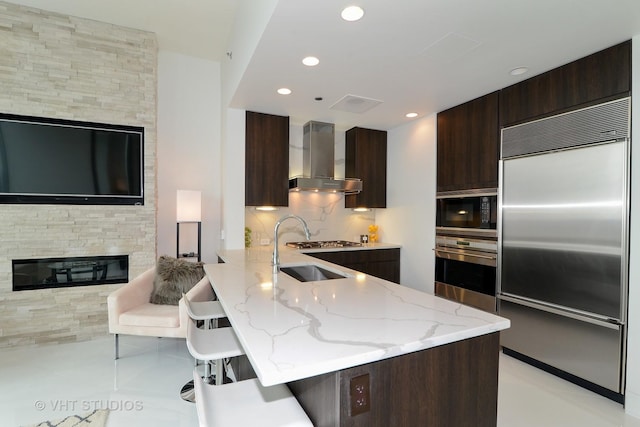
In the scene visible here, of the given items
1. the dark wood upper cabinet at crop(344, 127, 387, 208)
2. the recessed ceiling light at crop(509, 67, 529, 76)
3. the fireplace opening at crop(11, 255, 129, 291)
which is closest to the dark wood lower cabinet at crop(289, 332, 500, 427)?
the recessed ceiling light at crop(509, 67, 529, 76)

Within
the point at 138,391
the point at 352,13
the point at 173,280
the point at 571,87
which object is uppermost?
the point at 352,13

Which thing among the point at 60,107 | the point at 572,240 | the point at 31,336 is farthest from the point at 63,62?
the point at 572,240

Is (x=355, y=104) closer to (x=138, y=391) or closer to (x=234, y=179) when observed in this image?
(x=234, y=179)

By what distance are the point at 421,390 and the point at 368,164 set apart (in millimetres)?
3634

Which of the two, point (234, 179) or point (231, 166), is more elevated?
point (231, 166)

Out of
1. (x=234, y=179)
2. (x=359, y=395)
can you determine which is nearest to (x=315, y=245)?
(x=234, y=179)

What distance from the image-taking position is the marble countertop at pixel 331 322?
96cm

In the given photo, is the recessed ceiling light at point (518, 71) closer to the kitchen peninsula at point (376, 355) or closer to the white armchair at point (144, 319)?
the kitchen peninsula at point (376, 355)

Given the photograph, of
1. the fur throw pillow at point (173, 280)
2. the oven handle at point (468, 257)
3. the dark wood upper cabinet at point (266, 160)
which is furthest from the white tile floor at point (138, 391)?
the dark wood upper cabinet at point (266, 160)

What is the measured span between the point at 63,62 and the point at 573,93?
4.61 metres

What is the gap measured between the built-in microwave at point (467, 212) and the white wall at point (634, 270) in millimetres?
1003

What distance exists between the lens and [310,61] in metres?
2.44

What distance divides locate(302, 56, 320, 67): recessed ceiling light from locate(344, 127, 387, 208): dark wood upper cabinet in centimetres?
201

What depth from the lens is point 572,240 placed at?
7.92 feet
